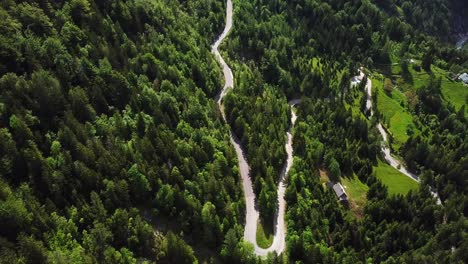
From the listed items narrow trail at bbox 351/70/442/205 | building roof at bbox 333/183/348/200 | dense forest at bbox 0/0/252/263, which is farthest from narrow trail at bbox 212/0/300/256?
narrow trail at bbox 351/70/442/205

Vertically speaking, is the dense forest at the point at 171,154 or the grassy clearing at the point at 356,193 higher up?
the dense forest at the point at 171,154

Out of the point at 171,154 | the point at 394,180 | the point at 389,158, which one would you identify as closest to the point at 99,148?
the point at 171,154

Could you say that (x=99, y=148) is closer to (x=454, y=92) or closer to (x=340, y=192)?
(x=340, y=192)

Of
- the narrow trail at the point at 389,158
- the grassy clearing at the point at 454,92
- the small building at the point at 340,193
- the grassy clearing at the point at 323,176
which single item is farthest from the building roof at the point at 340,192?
the grassy clearing at the point at 454,92

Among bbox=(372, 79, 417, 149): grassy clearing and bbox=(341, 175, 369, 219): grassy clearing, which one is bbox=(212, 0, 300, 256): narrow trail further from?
bbox=(372, 79, 417, 149): grassy clearing

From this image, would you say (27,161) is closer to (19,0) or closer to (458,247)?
(19,0)

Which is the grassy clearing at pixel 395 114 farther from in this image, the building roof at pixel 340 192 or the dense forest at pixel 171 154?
the building roof at pixel 340 192
